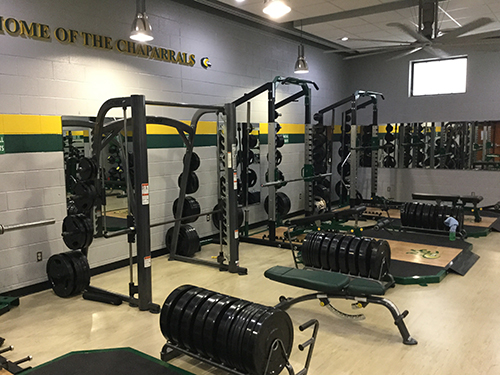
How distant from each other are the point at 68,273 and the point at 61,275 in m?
0.11

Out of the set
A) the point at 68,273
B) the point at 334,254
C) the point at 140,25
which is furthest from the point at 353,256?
the point at 140,25

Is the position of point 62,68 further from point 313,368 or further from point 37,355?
point 313,368

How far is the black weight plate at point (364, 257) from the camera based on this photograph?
4387mm

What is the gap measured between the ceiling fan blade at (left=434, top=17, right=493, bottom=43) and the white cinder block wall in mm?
3338

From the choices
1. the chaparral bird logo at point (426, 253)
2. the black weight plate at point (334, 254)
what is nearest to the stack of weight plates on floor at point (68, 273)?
the black weight plate at point (334, 254)

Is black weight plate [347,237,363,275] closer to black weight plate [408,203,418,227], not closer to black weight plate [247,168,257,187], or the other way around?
black weight plate [408,203,418,227]

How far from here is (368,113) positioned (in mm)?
10422

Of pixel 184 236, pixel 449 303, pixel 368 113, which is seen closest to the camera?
pixel 449 303

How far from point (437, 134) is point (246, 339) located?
307 inches

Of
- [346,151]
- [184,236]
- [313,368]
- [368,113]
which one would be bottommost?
[313,368]

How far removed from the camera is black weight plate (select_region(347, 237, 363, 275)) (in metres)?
4.42

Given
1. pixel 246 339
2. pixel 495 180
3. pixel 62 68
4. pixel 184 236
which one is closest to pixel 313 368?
pixel 246 339

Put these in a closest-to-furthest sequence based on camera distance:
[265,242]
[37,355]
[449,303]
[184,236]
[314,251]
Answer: [37,355] < [449,303] < [314,251] < [184,236] < [265,242]

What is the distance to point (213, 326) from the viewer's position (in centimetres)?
288
